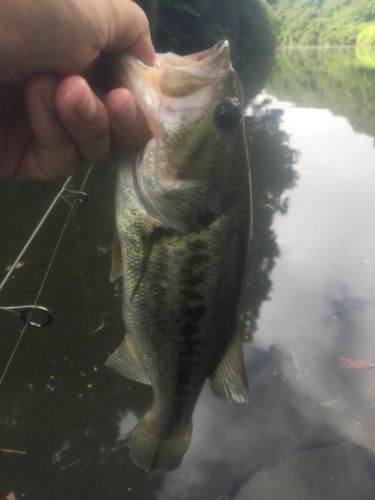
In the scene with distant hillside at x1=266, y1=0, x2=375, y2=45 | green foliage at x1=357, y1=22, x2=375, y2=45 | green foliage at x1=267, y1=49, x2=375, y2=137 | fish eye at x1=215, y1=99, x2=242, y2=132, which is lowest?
distant hillside at x1=266, y1=0, x2=375, y2=45

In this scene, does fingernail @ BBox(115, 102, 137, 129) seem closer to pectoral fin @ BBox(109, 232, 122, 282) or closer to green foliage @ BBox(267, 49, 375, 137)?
pectoral fin @ BBox(109, 232, 122, 282)

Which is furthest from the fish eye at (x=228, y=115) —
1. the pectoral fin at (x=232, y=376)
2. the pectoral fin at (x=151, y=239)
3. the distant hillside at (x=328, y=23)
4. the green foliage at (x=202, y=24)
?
the distant hillside at (x=328, y=23)

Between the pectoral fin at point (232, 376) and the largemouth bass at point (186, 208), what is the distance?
2.5 inches

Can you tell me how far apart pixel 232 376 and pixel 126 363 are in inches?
19.8

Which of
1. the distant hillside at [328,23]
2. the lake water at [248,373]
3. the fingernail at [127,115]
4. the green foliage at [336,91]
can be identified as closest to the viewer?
the fingernail at [127,115]

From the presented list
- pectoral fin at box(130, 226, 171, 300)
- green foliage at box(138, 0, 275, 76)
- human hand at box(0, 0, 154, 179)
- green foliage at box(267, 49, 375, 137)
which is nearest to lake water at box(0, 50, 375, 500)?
pectoral fin at box(130, 226, 171, 300)

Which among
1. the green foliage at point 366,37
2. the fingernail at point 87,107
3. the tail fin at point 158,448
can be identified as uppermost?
the fingernail at point 87,107

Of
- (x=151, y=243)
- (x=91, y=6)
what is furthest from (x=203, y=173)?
(x=91, y=6)

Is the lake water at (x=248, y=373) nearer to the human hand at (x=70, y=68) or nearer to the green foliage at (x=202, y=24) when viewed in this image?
the human hand at (x=70, y=68)

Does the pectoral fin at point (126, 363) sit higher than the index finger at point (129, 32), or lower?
lower

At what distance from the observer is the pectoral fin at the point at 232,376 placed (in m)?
2.05

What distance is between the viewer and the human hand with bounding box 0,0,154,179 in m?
1.47

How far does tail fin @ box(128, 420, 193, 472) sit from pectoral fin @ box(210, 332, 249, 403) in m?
0.34

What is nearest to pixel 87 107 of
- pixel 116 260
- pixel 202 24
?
pixel 116 260
